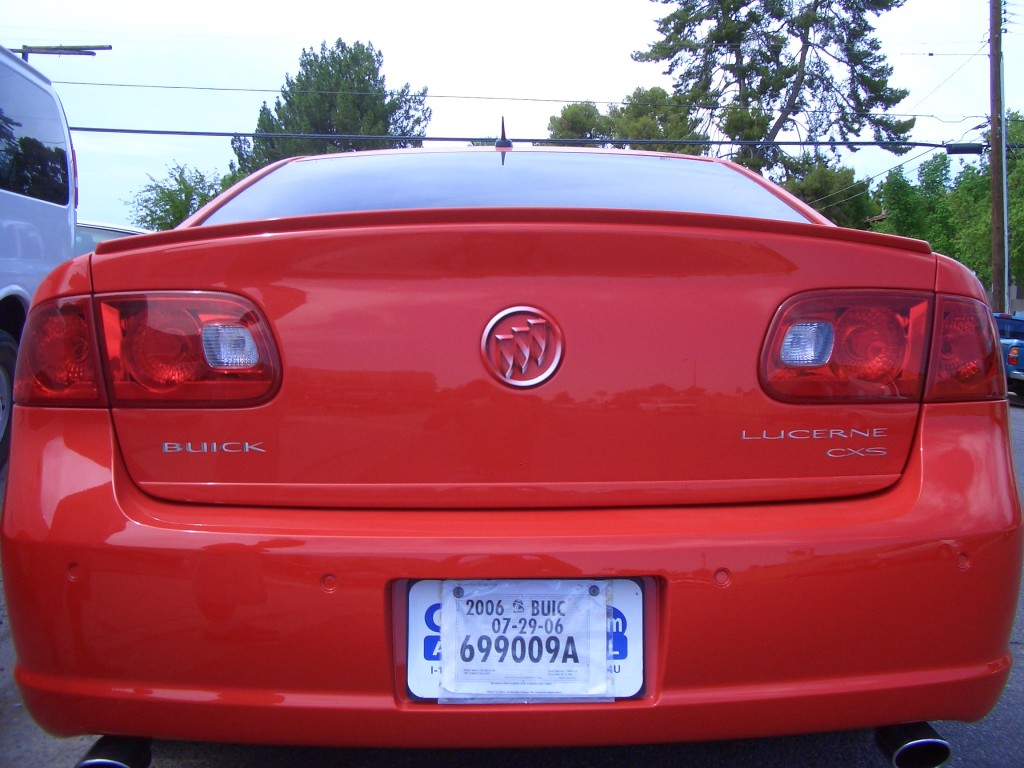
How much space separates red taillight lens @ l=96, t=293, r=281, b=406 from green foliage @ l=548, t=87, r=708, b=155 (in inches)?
1019

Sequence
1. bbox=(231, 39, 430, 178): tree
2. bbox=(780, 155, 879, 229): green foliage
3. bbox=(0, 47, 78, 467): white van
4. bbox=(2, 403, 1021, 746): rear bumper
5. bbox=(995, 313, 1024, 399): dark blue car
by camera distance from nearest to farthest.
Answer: bbox=(2, 403, 1021, 746): rear bumper → bbox=(0, 47, 78, 467): white van → bbox=(995, 313, 1024, 399): dark blue car → bbox=(780, 155, 879, 229): green foliage → bbox=(231, 39, 430, 178): tree

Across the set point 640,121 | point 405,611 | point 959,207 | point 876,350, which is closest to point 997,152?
point 640,121

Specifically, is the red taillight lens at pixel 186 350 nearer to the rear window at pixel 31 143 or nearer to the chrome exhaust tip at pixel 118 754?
the chrome exhaust tip at pixel 118 754

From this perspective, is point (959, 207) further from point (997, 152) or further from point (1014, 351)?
point (1014, 351)

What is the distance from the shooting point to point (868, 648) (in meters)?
1.50

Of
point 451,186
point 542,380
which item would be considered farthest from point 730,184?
point 542,380

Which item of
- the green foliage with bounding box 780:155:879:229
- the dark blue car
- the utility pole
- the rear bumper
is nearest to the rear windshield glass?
the rear bumper

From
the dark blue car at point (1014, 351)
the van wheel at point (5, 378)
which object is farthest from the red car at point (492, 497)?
the dark blue car at point (1014, 351)

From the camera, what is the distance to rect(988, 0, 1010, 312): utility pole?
21.8 meters

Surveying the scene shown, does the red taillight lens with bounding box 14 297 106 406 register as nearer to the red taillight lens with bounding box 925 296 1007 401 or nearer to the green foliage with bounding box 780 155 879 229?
A: the red taillight lens with bounding box 925 296 1007 401

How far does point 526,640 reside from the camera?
4.93ft

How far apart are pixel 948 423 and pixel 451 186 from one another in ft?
4.08

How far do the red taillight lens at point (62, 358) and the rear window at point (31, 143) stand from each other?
394 centimetres

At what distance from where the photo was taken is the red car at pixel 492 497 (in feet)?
4.82
